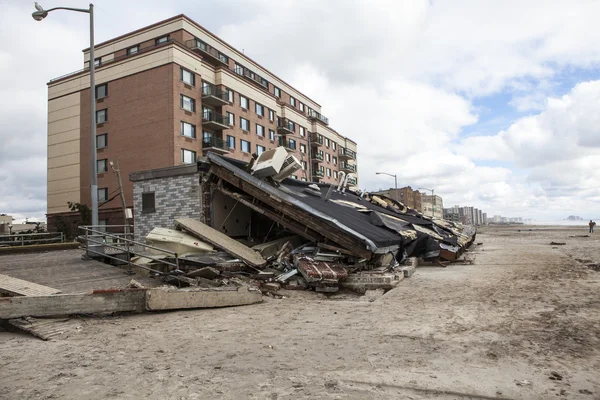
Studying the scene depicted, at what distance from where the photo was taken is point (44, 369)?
4027mm

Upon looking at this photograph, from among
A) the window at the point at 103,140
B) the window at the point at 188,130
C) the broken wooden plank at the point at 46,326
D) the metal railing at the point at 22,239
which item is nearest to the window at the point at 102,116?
the window at the point at 103,140

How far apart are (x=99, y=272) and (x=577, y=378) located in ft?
31.2

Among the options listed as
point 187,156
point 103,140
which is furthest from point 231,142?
point 103,140

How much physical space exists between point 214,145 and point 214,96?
4837mm

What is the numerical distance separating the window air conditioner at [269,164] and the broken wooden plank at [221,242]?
7.48ft

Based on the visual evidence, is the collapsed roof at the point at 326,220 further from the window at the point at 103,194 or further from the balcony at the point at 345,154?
the balcony at the point at 345,154

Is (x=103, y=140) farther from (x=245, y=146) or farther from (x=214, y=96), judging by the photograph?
(x=245, y=146)

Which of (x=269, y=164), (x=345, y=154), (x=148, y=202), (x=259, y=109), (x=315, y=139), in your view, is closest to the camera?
(x=269, y=164)

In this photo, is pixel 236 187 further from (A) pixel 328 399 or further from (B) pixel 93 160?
(A) pixel 328 399

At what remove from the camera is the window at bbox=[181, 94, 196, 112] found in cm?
3509

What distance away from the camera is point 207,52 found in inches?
1585

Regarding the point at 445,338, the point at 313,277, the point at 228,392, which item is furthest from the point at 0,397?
the point at 313,277

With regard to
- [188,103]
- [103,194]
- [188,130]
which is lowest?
[103,194]

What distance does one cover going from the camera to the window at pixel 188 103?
115ft
